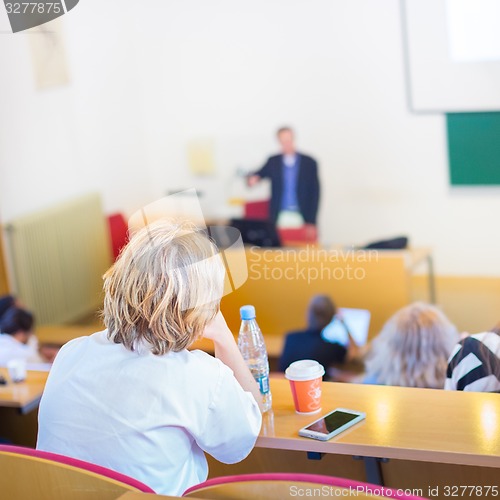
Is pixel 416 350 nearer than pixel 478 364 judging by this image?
No

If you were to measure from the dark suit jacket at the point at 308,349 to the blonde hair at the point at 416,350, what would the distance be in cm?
93

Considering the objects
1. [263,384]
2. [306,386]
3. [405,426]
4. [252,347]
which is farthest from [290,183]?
[405,426]

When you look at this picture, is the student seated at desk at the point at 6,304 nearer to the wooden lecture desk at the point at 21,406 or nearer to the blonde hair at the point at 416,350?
the wooden lecture desk at the point at 21,406

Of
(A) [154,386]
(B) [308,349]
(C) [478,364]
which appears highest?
(A) [154,386]

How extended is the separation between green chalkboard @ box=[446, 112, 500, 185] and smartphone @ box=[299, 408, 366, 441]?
15.7ft

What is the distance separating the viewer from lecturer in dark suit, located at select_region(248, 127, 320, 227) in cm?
716

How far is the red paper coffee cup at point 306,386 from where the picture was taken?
6.70ft

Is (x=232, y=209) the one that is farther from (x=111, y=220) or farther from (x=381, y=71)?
(x=381, y=71)

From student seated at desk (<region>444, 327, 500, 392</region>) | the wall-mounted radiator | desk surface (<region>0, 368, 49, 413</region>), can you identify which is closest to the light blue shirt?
the wall-mounted radiator

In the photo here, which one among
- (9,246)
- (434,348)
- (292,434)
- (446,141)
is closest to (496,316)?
(446,141)

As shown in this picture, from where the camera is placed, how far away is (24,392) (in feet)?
9.69

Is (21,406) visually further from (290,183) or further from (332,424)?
(290,183)

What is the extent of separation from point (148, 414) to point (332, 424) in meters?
0.46

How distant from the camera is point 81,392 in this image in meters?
1.79
